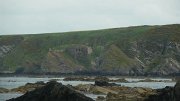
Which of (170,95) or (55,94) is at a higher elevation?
(55,94)

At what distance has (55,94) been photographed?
2549 inches

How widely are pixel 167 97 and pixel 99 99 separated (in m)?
23.2

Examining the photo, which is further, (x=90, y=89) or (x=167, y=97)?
(x=90, y=89)

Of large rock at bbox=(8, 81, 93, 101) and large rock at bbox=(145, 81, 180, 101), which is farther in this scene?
large rock at bbox=(8, 81, 93, 101)

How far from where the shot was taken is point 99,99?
84.6 m

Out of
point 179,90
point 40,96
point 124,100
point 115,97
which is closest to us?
point 179,90

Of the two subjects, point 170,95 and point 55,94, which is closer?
point 170,95

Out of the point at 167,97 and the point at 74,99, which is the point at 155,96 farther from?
the point at 74,99

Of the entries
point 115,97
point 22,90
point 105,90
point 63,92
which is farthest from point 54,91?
point 22,90

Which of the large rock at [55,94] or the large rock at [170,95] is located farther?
the large rock at [55,94]

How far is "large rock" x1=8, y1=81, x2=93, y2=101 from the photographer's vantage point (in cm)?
6275

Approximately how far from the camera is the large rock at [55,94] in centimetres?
6275

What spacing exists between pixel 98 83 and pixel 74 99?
211 ft

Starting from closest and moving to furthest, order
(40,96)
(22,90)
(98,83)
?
(40,96) → (22,90) → (98,83)
